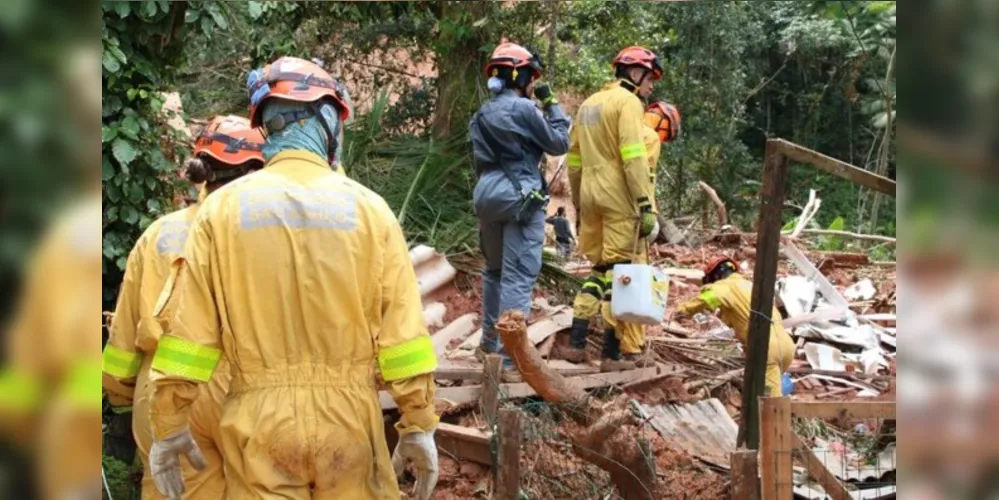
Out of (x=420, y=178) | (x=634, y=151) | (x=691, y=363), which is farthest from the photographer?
(x=420, y=178)

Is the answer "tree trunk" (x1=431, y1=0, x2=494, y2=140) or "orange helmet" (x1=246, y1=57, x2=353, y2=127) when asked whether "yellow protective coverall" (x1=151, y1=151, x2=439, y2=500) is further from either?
"tree trunk" (x1=431, y1=0, x2=494, y2=140)

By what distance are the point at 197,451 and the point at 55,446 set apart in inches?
103

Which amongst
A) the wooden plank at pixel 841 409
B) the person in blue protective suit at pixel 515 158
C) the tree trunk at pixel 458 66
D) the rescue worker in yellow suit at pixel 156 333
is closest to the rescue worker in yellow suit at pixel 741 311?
the person in blue protective suit at pixel 515 158

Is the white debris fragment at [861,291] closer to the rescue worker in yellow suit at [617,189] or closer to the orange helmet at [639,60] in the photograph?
the rescue worker in yellow suit at [617,189]

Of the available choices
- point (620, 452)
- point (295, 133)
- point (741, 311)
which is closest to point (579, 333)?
point (741, 311)

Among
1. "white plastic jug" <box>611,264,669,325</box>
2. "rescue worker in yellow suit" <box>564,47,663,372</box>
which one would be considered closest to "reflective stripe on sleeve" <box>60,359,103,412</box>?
"white plastic jug" <box>611,264,669,325</box>

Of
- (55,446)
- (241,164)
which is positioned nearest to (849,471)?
(241,164)

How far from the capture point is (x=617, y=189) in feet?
26.5

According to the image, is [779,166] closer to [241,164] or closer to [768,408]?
[768,408]

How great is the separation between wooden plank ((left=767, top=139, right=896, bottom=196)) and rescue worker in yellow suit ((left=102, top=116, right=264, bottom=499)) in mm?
2502

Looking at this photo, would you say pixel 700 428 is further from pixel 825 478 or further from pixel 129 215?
pixel 129 215

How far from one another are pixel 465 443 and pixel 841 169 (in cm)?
262

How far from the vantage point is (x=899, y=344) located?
5.11 feet

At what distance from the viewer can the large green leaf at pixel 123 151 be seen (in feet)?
23.9
